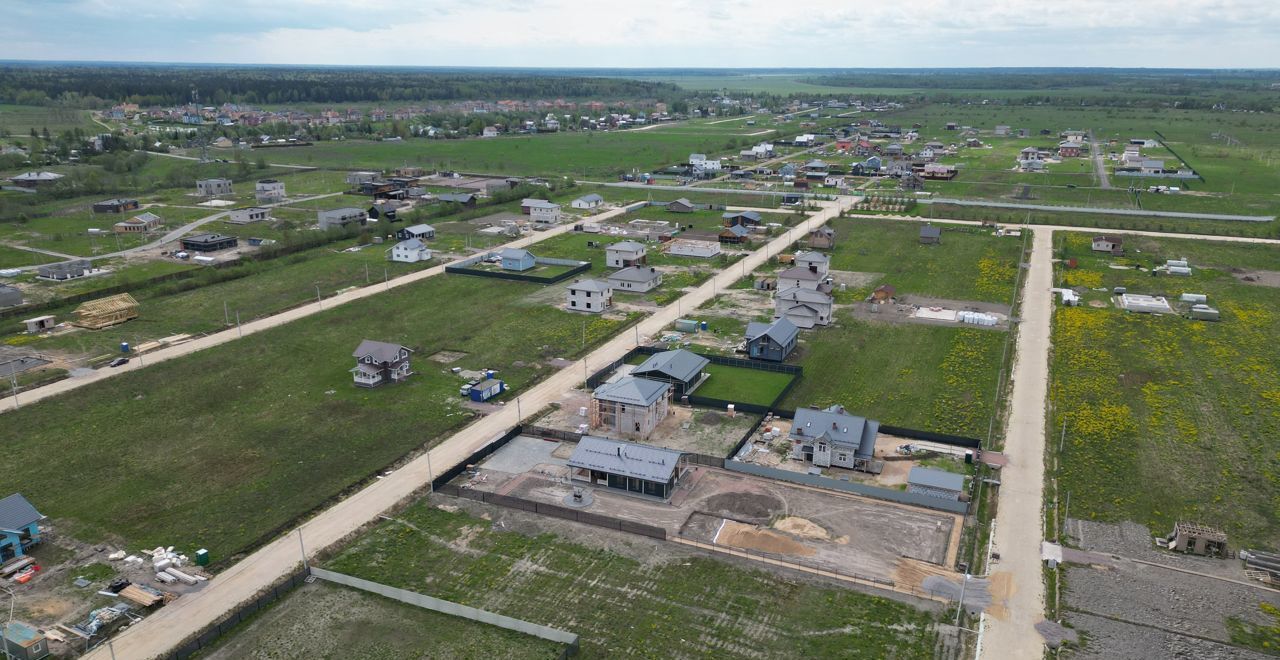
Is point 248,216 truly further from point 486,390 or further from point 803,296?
point 803,296

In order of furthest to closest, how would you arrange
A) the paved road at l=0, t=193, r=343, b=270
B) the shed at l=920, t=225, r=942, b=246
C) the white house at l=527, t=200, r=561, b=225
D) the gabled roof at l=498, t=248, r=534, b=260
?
1. the white house at l=527, t=200, r=561, b=225
2. the shed at l=920, t=225, r=942, b=246
3. the paved road at l=0, t=193, r=343, b=270
4. the gabled roof at l=498, t=248, r=534, b=260

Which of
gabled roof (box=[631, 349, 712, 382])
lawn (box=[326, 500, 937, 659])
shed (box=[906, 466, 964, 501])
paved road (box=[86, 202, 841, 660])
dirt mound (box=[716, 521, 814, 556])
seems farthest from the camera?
gabled roof (box=[631, 349, 712, 382])

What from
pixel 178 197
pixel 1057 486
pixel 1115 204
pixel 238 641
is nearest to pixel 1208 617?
pixel 1057 486

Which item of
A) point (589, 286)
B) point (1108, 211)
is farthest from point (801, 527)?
point (1108, 211)

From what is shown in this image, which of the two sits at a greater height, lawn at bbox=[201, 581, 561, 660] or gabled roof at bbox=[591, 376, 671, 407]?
gabled roof at bbox=[591, 376, 671, 407]

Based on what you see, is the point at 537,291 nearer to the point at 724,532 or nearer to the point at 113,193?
the point at 724,532

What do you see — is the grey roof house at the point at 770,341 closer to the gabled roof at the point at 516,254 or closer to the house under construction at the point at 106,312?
the gabled roof at the point at 516,254

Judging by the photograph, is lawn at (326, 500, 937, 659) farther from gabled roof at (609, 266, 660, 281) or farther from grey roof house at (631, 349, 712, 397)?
gabled roof at (609, 266, 660, 281)

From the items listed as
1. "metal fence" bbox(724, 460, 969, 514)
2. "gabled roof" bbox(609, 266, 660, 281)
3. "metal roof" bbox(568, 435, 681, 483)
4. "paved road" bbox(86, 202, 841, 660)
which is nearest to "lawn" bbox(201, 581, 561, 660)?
"paved road" bbox(86, 202, 841, 660)
